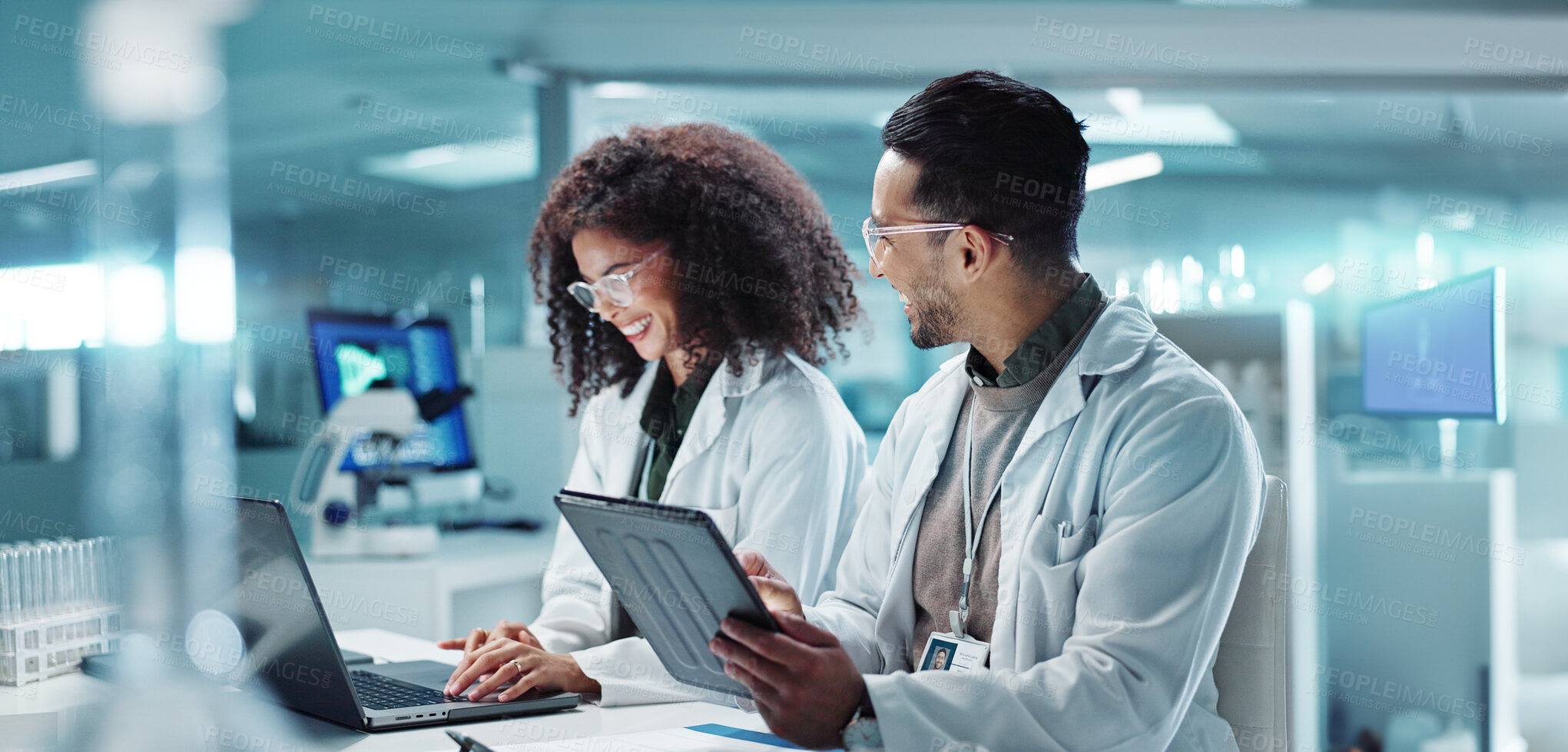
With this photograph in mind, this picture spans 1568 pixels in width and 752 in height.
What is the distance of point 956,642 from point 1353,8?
3.38 m

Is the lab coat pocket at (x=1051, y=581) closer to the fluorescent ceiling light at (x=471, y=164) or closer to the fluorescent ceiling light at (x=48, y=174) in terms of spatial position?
the fluorescent ceiling light at (x=48, y=174)

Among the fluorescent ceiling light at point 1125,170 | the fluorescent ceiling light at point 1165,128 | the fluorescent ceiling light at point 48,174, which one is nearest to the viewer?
the fluorescent ceiling light at point 48,174

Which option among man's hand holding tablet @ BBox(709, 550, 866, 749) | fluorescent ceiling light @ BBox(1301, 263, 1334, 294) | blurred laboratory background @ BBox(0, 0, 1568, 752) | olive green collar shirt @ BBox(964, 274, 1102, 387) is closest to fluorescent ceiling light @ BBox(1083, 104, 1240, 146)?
blurred laboratory background @ BBox(0, 0, 1568, 752)

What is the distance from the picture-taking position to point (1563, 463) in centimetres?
446

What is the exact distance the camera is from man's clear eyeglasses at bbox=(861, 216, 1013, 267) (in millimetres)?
1429

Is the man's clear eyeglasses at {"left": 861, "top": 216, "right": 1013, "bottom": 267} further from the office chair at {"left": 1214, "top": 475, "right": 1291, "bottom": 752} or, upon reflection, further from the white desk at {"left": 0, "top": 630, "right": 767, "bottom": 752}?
the white desk at {"left": 0, "top": 630, "right": 767, "bottom": 752}

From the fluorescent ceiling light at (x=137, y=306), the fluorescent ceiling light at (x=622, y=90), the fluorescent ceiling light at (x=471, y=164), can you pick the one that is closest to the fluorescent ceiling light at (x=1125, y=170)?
the fluorescent ceiling light at (x=622, y=90)

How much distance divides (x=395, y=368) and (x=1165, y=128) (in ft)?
10.4

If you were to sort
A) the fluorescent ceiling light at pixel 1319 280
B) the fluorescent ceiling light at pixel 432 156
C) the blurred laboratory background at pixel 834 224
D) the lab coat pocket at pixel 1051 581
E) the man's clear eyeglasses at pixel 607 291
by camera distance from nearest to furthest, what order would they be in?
the lab coat pocket at pixel 1051 581 < the man's clear eyeglasses at pixel 607 291 < the blurred laboratory background at pixel 834 224 < the fluorescent ceiling light at pixel 432 156 < the fluorescent ceiling light at pixel 1319 280

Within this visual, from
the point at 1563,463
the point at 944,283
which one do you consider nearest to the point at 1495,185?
the point at 1563,463

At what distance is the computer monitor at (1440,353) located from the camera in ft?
10.8

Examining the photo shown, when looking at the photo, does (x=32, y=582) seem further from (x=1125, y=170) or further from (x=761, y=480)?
(x=1125, y=170)

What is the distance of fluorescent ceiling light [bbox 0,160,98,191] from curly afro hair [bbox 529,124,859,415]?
1.30 m

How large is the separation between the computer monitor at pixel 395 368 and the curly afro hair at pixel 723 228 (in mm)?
Result: 1206
